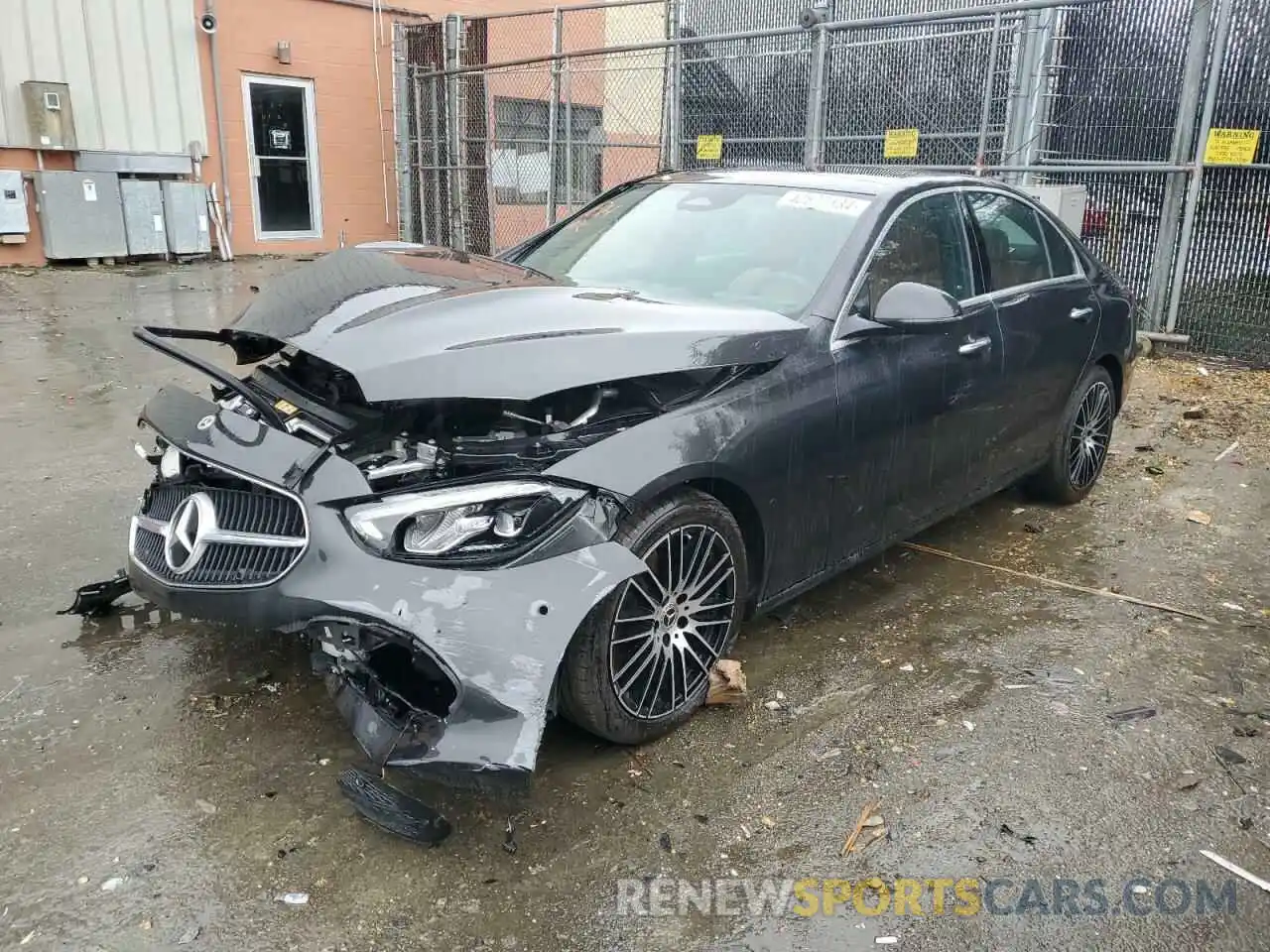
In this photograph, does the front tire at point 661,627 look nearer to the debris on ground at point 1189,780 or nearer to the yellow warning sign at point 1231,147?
the debris on ground at point 1189,780

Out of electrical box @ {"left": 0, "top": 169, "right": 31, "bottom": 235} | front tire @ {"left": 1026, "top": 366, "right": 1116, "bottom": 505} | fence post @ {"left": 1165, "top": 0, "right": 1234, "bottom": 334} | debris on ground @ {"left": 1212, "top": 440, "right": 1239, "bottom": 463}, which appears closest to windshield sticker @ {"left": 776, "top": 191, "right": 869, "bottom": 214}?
front tire @ {"left": 1026, "top": 366, "right": 1116, "bottom": 505}

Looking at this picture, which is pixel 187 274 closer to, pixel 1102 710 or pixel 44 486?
pixel 44 486

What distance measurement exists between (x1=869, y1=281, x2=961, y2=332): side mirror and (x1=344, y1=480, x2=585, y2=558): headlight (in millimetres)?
1526

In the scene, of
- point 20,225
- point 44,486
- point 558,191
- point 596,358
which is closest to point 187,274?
point 20,225

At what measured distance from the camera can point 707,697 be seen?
328cm

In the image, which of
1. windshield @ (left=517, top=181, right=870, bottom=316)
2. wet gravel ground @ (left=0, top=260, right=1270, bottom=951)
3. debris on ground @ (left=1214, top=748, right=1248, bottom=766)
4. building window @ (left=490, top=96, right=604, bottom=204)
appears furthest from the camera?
building window @ (left=490, top=96, right=604, bottom=204)

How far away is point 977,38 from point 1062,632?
8.92m

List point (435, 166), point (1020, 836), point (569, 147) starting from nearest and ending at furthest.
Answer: point (1020, 836) < point (569, 147) < point (435, 166)

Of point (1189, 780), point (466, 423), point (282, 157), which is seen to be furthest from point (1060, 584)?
point (282, 157)

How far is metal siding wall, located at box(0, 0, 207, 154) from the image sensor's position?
40.3 ft

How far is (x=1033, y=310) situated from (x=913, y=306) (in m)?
1.38

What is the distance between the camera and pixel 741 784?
2.89m

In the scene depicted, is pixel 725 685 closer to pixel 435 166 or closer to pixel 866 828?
pixel 866 828
